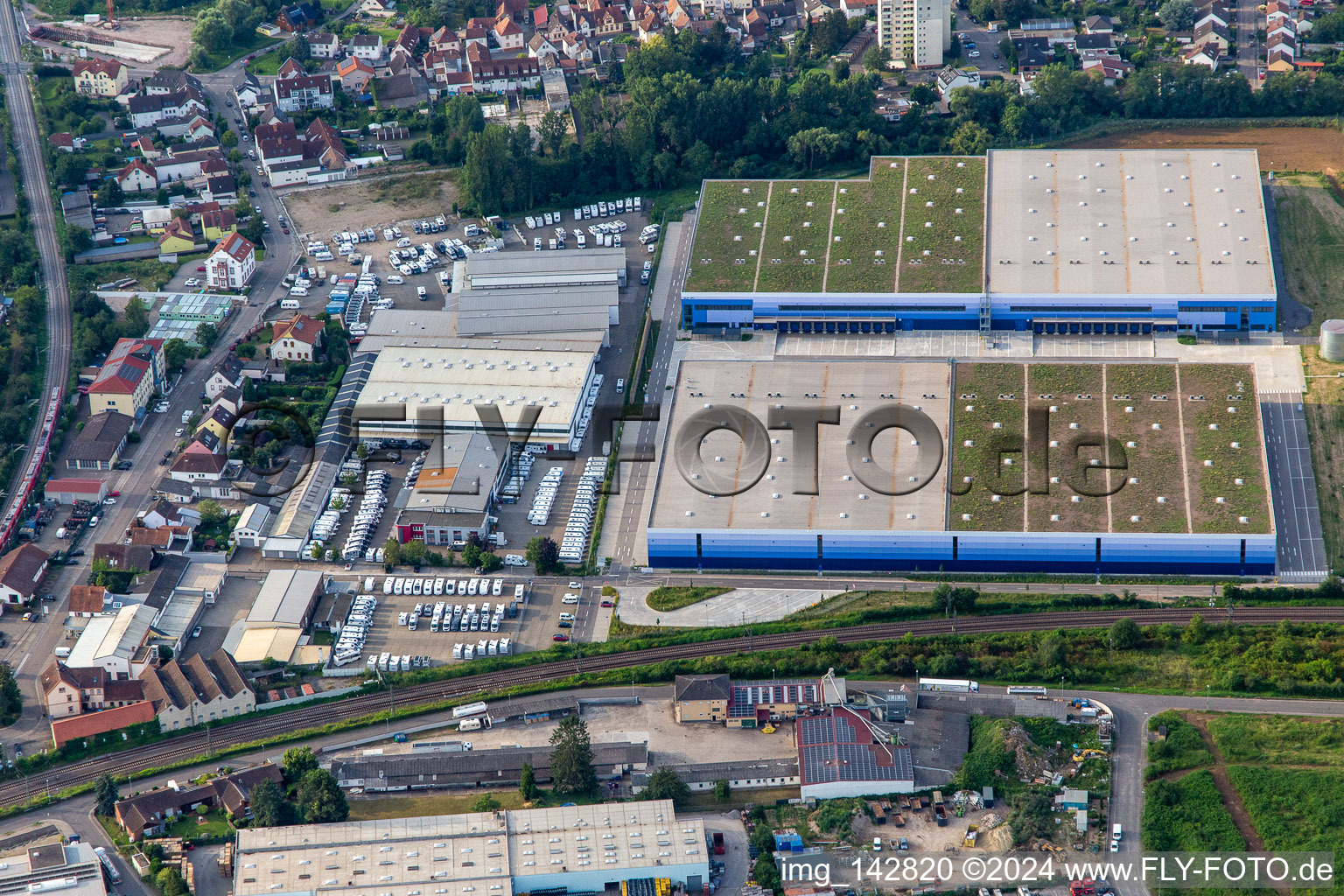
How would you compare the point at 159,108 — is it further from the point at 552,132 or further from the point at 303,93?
the point at 552,132

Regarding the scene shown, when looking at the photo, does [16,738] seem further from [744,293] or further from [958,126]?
[958,126]

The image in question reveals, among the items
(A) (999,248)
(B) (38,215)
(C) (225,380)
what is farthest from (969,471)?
(B) (38,215)

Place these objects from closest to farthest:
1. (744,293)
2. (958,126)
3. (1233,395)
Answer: (1233,395) < (744,293) < (958,126)

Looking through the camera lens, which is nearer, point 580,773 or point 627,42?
point 580,773

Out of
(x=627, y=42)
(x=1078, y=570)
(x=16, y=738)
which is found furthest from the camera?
(x=627, y=42)

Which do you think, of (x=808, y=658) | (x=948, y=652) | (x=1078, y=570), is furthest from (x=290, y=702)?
(x=1078, y=570)

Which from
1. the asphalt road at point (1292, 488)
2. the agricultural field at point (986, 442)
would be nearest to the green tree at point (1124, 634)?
the agricultural field at point (986, 442)
